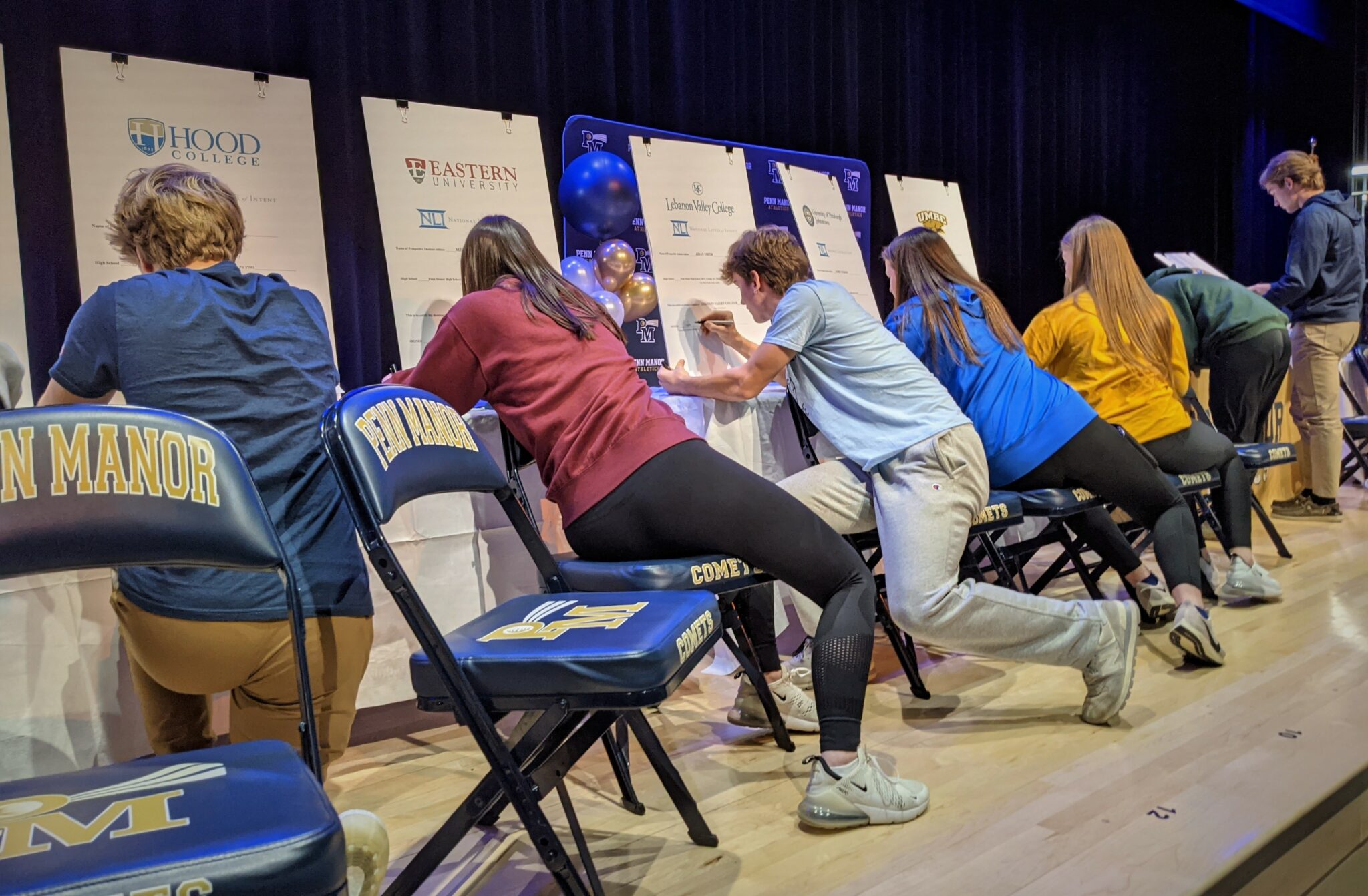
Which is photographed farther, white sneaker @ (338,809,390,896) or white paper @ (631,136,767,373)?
white paper @ (631,136,767,373)

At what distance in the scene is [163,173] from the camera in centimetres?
185

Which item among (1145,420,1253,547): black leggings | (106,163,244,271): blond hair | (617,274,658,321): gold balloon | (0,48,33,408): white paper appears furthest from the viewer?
(617,274,658,321): gold balloon

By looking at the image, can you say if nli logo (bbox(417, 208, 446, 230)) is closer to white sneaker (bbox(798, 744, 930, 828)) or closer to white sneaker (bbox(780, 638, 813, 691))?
white sneaker (bbox(780, 638, 813, 691))

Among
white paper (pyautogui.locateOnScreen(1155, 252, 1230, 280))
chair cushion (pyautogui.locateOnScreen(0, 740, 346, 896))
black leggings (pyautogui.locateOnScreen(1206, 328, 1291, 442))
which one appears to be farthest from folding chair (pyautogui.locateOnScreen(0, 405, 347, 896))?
white paper (pyautogui.locateOnScreen(1155, 252, 1230, 280))

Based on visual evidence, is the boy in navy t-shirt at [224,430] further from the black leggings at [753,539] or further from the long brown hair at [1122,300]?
the long brown hair at [1122,300]

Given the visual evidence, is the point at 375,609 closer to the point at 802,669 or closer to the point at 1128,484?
the point at 802,669

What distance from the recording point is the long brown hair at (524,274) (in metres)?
2.04

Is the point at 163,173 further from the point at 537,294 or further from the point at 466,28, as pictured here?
the point at 466,28

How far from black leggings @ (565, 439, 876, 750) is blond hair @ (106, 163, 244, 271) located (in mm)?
881

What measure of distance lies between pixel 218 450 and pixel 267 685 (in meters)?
0.58

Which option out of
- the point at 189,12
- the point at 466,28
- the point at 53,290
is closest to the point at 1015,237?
the point at 466,28

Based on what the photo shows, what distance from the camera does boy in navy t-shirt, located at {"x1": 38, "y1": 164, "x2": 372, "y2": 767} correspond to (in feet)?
5.49

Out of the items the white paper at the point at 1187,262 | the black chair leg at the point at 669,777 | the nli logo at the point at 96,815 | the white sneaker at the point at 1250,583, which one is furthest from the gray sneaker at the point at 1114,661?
the white paper at the point at 1187,262

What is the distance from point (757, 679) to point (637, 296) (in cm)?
175
